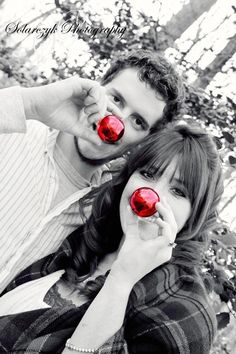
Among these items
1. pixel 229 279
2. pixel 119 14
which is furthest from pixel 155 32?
pixel 229 279

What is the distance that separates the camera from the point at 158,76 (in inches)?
101

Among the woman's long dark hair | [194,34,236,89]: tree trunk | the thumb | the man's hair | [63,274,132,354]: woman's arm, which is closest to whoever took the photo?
[63,274,132,354]: woman's arm

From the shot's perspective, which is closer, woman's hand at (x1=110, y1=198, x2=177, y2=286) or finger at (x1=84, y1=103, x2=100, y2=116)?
woman's hand at (x1=110, y1=198, x2=177, y2=286)

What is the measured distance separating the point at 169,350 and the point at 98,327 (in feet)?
0.97

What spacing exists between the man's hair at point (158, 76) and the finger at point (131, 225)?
2.80 feet

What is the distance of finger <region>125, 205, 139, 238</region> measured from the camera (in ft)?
5.63

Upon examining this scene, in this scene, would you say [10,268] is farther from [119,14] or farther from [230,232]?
[119,14]

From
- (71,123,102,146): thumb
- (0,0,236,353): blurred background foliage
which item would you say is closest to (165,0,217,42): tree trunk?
(0,0,236,353): blurred background foliage

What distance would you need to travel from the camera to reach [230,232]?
2939 millimetres

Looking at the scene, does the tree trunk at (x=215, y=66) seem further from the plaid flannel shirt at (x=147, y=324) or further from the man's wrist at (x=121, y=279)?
the man's wrist at (x=121, y=279)

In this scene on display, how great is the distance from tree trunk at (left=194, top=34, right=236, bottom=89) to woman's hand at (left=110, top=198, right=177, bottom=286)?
2.94 metres

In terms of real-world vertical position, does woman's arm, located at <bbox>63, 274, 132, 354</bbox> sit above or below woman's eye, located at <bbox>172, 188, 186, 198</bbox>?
below

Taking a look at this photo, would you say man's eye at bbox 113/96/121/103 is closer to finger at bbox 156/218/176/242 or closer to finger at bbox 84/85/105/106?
finger at bbox 84/85/105/106

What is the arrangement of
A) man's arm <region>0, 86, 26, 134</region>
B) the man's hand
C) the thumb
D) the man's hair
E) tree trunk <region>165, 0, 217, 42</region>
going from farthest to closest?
tree trunk <region>165, 0, 217, 42</region>
the man's hair
the thumb
the man's hand
man's arm <region>0, 86, 26, 134</region>
